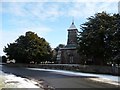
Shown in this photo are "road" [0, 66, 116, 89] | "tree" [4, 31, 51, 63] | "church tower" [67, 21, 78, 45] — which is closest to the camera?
"road" [0, 66, 116, 89]

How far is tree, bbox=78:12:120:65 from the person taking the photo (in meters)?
44.8

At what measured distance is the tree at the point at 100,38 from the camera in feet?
147

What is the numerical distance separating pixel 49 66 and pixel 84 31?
Result: 24.1 metres

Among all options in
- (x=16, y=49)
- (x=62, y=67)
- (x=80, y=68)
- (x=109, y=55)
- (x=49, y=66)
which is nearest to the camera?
(x=109, y=55)

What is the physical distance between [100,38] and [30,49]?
39772 millimetres

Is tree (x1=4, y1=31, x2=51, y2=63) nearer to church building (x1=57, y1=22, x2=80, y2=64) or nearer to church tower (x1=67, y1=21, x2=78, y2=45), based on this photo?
church building (x1=57, y1=22, x2=80, y2=64)

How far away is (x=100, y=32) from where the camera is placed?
4659cm

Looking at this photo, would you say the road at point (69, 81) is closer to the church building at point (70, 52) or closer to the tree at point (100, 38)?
the tree at point (100, 38)

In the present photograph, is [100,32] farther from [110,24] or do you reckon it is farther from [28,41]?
[28,41]

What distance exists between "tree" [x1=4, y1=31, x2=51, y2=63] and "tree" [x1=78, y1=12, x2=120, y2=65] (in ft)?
110

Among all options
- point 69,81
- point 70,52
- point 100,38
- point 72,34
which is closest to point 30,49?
point 70,52

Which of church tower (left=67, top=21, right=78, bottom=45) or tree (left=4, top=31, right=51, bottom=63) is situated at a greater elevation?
church tower (left=67, top=21, right=78, bottom=45)

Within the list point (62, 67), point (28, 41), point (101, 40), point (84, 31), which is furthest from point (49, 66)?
point (101, 40)

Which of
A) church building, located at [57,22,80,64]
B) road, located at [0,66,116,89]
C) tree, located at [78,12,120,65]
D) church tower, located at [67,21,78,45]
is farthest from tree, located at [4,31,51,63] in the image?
road, located at [0,66,116,89]
